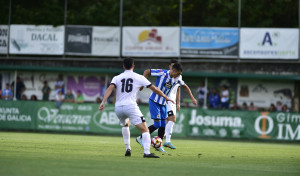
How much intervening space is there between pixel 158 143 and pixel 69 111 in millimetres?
12484

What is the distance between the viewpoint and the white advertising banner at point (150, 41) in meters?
31.7

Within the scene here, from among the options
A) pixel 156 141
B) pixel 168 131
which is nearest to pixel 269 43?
pixel 168 131

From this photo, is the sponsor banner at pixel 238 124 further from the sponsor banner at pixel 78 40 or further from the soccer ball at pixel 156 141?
the soccer ball at pixel 156 141

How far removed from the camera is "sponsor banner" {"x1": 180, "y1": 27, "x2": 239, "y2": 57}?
31250 millimetres

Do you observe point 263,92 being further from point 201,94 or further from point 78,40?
point 78,40

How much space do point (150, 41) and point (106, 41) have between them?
259 centimetres

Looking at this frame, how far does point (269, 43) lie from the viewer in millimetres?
31062

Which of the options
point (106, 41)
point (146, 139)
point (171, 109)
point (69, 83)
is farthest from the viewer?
point (69, 83)

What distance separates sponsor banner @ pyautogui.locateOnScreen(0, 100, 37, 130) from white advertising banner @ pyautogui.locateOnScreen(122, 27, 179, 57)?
8.39m

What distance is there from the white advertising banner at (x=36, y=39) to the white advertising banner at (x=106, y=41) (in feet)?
6.98

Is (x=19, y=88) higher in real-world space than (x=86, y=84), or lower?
lower

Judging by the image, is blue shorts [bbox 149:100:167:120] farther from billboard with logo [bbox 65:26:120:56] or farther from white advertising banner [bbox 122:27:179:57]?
billboard with logo [bbox 65:26:120:56]

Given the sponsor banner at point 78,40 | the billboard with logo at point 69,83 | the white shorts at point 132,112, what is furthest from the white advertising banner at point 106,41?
the white shorts at point 132,112

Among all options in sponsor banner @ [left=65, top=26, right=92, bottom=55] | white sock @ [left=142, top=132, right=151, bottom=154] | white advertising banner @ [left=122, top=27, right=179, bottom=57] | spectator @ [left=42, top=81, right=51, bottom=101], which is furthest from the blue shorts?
sponsor banner @ [left=65, top=26, right=92, bottom=55]
